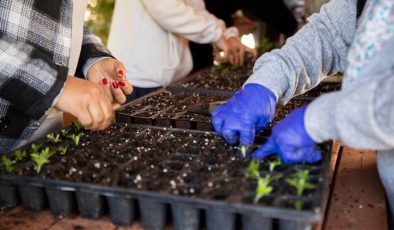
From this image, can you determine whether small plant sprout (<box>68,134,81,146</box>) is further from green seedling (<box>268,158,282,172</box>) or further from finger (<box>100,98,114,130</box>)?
green seedling (<box>268,158,282,172</box>)

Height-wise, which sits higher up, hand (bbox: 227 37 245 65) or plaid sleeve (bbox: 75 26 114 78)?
hand (bbox: 227 37 245 65)

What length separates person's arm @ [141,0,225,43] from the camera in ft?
7.21

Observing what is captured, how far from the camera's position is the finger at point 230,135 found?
4.17 feet

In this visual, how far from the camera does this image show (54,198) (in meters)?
1.09

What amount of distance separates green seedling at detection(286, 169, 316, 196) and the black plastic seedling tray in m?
0.01

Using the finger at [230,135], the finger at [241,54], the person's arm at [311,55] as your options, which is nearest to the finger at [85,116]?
the finger at [230,135]

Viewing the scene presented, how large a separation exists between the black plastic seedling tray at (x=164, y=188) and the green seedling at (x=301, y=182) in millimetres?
12

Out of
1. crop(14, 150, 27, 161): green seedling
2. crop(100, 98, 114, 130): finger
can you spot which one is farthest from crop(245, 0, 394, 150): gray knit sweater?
crop(14, 150, 27, 161): green seedling

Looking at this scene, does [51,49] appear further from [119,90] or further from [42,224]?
[42,224]

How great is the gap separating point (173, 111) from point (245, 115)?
518mm

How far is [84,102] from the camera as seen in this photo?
122 cm

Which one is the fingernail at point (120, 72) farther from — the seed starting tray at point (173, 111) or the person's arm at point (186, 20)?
the person's arm at point (186, 20)

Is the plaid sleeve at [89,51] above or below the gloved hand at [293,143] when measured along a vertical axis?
above

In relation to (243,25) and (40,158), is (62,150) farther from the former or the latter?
(243,25)
